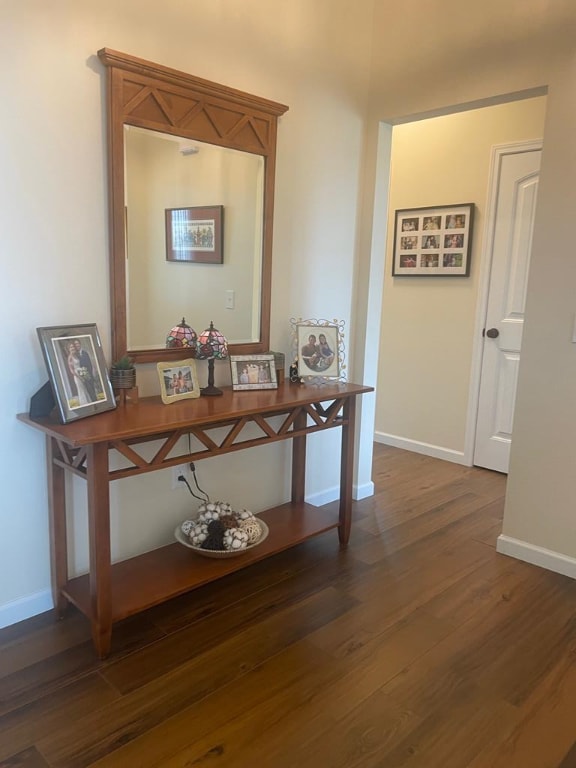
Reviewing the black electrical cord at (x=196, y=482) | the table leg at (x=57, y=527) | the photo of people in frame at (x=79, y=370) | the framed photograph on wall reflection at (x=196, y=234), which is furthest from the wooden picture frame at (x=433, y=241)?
the table leg at (x=57, y=527)

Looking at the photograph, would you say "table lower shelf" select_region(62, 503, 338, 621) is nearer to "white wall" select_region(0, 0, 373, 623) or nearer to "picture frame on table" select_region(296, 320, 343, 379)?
"white wall" select_region(0, 0, 373, 623)

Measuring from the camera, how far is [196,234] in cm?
250

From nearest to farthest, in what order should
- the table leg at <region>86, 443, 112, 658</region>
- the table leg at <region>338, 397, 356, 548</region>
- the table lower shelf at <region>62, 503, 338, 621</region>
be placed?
the table leg at <region>86, 443, 112, 658</region>, the table lower shelf at <region>62, 503, 338, 621</region>, the table leg at <region>338, 397, 356, 548</region>

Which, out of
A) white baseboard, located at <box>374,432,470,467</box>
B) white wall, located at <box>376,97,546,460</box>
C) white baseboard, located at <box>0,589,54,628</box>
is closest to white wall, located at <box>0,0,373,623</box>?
white baseboard, located at <box>0,589,54,628</box>

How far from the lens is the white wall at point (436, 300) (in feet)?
12.9

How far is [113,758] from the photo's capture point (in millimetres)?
1594

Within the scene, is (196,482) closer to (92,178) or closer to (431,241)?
(92,178)

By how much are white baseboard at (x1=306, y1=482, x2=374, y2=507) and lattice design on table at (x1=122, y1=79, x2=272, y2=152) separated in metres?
1.85

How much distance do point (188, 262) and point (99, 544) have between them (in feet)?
3.97

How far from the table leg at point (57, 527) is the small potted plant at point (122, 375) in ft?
0.99

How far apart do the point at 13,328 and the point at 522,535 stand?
2392 millimetres

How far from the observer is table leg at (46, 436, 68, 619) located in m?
2.10

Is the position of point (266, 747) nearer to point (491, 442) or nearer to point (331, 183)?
point (331, 183)

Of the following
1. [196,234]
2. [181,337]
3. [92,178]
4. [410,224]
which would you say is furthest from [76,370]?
[410,224]
